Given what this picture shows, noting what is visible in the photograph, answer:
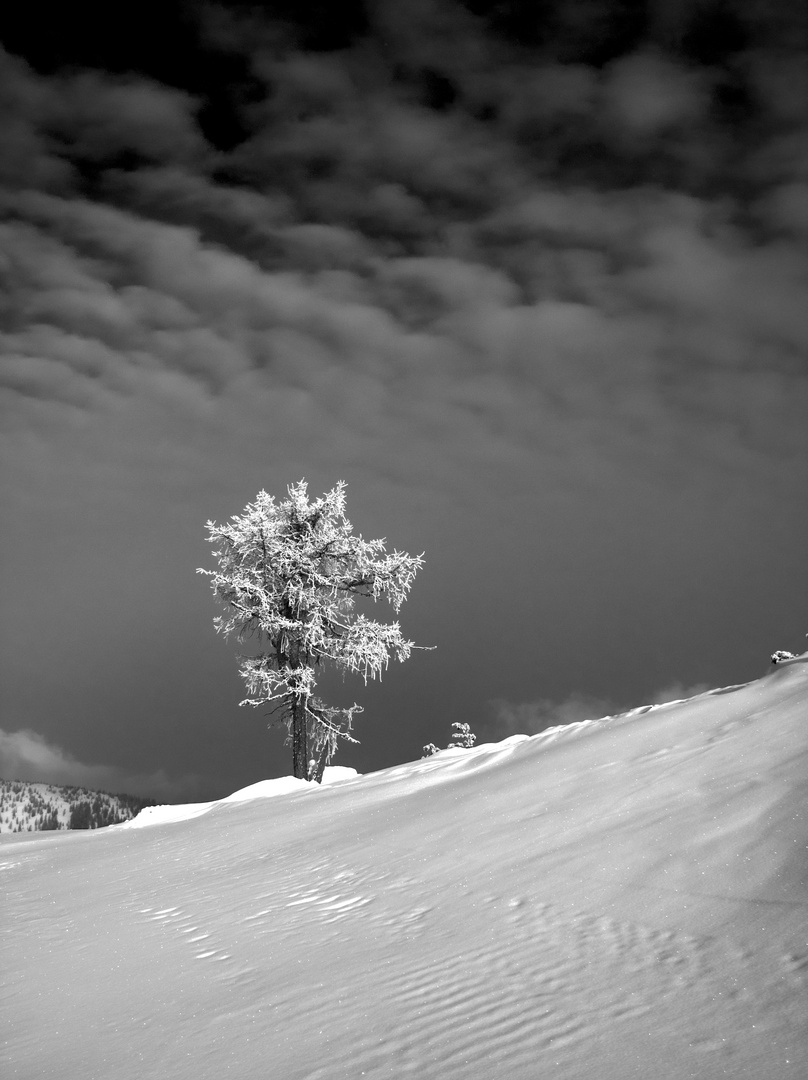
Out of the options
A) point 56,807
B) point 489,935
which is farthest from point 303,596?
point 56,807

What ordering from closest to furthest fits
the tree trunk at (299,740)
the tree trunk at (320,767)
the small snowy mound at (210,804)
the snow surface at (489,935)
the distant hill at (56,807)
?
the snow surface at (489,935), the small snowy mound at (210,804), the tree trunk at (299,740), the tree trunk at (320,767), the distant hill at (56,807)

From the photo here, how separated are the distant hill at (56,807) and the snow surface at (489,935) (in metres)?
31.9

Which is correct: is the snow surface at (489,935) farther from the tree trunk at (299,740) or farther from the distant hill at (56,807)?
the distant hill at (56,807)

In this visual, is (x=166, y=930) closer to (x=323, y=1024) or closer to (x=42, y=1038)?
(x=42, y=1038)

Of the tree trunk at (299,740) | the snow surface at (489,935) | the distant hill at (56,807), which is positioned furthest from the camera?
the distant hill at (56,807)

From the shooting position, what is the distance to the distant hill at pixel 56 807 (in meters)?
38.4

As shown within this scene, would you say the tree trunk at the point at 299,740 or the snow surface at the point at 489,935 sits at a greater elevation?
the tree trunk at the point at 299,740

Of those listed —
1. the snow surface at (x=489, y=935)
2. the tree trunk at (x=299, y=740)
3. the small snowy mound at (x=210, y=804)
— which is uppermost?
the tree trunk at (x=299, y=740)

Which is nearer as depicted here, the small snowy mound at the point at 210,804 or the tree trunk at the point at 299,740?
the small snowy mound at the point at 210,804

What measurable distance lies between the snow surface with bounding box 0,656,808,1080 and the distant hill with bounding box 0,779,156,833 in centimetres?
3194

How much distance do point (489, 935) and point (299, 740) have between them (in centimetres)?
1672

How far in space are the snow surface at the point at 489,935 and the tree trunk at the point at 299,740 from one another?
38.7ft

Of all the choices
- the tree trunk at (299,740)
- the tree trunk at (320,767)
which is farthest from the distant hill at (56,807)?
the tree trunk at (299,740)

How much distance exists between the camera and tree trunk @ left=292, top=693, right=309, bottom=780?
20141 mm
